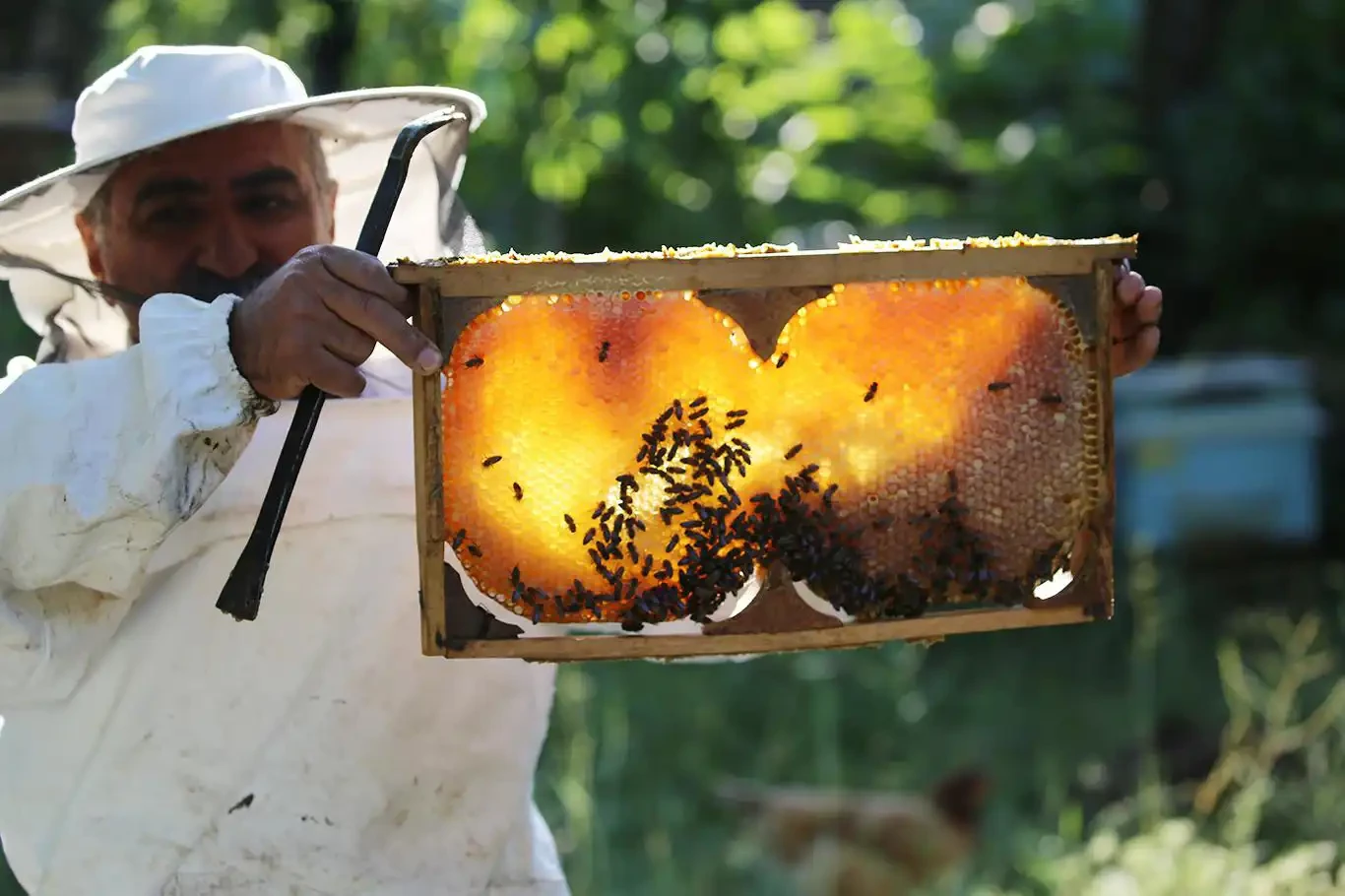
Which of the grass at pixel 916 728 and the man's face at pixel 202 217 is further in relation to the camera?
the grass at pixel 916 728

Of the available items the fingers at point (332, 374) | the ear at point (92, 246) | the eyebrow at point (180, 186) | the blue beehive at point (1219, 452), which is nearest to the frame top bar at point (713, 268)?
the fingers at point (332, 374)

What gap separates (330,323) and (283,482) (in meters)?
0.22

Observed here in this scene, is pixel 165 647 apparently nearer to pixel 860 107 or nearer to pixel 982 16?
pixel 860 107

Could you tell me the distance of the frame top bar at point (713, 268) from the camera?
1.76 metres

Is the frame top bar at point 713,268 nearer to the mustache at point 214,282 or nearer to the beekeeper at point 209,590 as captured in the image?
the beekeeper at point 209,590

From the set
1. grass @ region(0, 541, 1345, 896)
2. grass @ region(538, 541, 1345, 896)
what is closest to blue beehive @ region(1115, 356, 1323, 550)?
grass @ region(0, 541, 1345, 896)

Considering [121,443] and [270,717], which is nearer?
[121,443]

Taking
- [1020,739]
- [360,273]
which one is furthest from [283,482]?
[1020,739]

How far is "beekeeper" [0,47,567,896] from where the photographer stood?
72.2 inches

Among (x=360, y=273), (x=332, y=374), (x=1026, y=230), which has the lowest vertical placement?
(x=332, y=374)

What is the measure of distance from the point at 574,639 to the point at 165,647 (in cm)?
64

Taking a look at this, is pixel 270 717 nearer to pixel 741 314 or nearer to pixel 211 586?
pixel 211 586

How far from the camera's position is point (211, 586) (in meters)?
2.12

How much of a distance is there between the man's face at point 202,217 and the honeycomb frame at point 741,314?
582 mm
